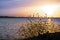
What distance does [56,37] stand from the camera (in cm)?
1113

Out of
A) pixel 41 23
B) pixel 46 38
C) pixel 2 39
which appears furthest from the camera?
pixel 2 39

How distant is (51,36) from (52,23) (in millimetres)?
2279

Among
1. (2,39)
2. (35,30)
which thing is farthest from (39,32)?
(2,39)

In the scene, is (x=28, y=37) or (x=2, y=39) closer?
(x=28, y=37)

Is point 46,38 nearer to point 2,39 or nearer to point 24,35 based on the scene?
point 24,35

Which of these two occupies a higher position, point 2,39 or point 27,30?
point 27,30

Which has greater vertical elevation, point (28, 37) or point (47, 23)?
point (47, 23)

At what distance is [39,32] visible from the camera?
12328 millimetres

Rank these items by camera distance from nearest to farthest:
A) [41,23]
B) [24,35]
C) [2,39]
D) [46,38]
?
[46,38], [41,23], [24,35], [2,39]

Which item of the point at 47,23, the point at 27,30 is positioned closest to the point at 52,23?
the point at 47,23

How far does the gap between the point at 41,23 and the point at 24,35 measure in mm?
1660

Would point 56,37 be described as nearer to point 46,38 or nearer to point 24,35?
point 46,38

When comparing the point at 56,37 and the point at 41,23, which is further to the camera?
the point at 41,23

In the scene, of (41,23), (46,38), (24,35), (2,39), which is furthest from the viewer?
(2,39)
